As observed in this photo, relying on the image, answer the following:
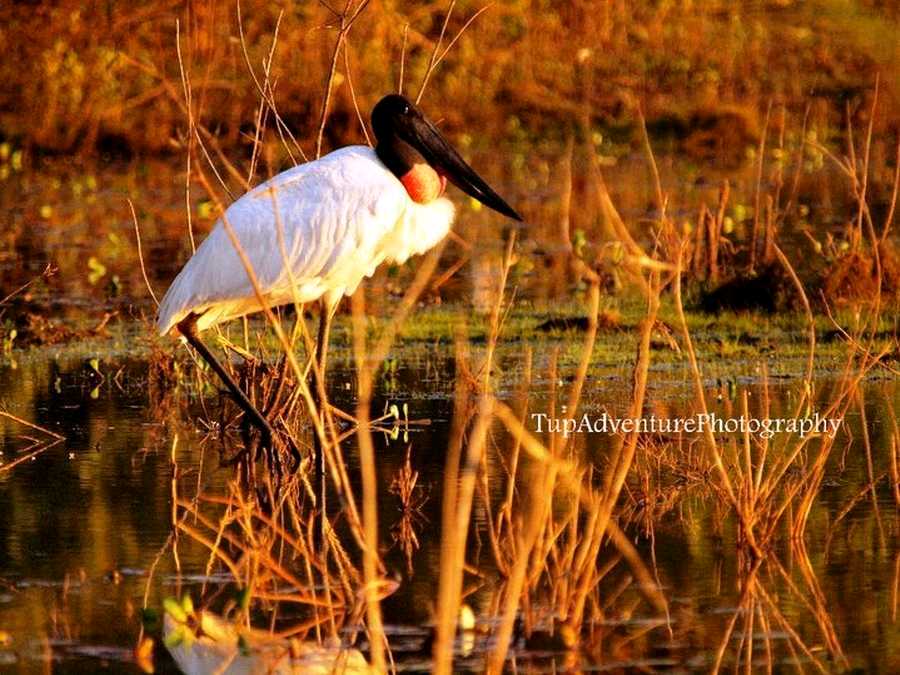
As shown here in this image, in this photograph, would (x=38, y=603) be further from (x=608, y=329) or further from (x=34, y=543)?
(x=608, y=329)

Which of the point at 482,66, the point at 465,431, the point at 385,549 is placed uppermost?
the point at 482,66

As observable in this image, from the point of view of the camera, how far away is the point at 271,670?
4.96 meters

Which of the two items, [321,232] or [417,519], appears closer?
[417,519]

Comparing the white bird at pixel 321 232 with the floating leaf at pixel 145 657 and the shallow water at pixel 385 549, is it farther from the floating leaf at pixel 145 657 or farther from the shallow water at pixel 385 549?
the floating leaf at pixel 145 657

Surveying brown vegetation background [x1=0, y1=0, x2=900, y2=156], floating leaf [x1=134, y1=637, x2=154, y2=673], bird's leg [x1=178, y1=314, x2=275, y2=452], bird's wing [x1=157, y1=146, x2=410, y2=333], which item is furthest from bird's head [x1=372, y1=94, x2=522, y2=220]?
brown vegetation background [x1=0, y1=0, x2=900, y2=156]

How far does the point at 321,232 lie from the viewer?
7836mm

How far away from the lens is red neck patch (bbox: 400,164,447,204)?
8.31 m

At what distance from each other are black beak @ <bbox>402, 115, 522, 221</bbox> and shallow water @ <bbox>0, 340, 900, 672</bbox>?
0.90 metres

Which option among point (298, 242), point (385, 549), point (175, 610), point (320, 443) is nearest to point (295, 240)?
point (298, 242)

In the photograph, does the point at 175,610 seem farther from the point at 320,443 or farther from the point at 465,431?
the point at 465,431

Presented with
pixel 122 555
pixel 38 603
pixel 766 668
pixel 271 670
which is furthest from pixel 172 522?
pixel 766 668

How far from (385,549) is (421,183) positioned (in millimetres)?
2478

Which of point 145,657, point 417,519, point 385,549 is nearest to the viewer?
point 145,657

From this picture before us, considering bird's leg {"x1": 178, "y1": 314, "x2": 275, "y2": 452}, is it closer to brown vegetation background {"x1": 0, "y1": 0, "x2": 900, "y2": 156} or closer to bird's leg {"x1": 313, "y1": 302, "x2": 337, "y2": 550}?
bird's leg {"x1": 313, "y1": 302, "x2": 337, "y2": 550}
